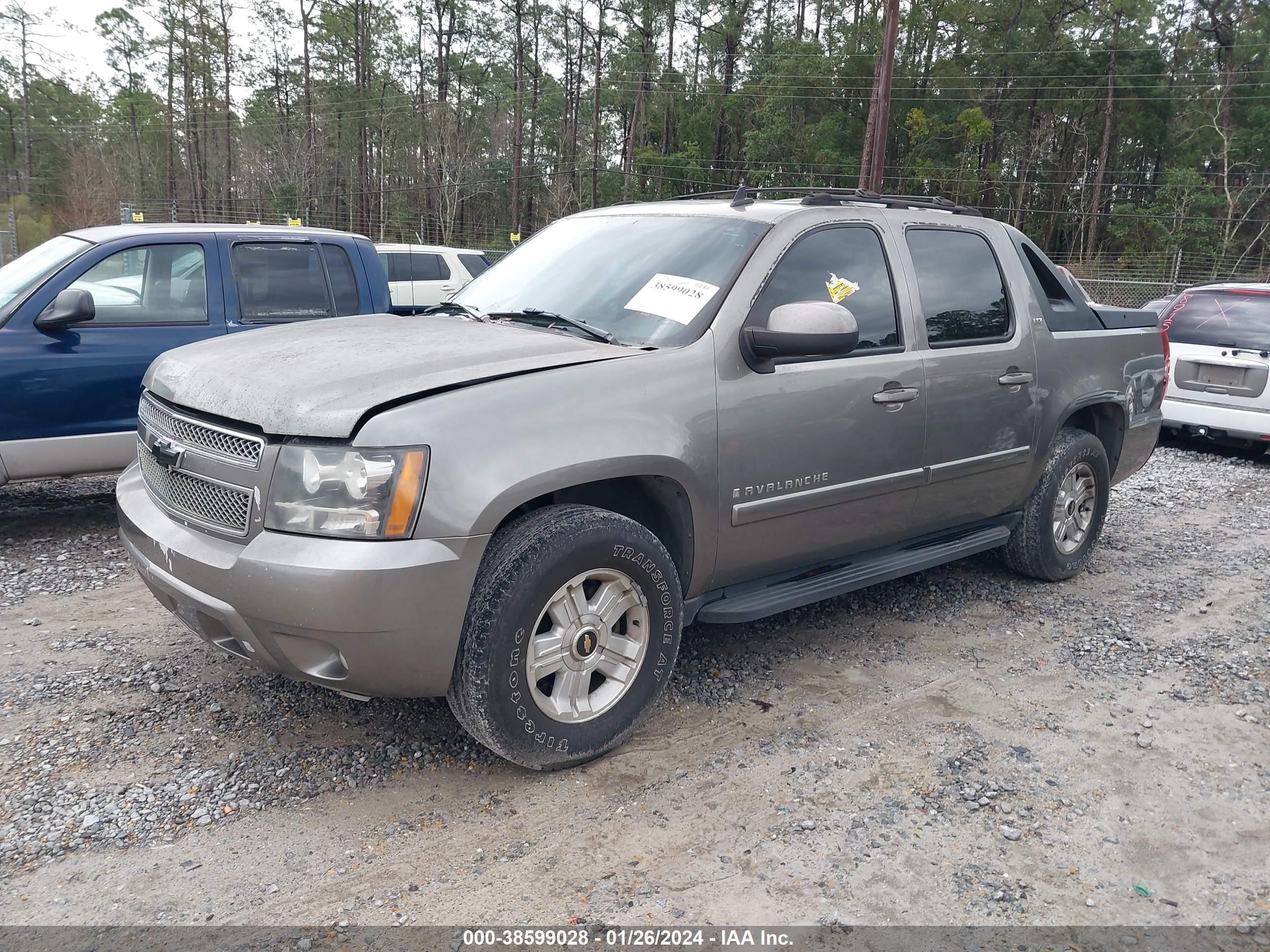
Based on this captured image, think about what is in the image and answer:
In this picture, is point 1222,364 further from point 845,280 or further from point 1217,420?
point 845,280

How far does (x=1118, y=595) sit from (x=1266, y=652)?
0.86 m

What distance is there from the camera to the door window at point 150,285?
5.79 m

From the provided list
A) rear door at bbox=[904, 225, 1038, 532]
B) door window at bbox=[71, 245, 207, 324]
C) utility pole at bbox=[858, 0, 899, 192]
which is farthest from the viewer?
utility pole at bbox=[858, 0, 899, 192]

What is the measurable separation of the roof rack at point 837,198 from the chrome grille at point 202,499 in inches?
89.1

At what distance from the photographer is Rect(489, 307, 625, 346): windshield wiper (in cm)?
352

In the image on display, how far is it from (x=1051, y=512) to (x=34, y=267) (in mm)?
6176

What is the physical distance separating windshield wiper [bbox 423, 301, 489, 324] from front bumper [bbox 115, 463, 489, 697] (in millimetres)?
1383

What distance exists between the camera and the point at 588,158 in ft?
162

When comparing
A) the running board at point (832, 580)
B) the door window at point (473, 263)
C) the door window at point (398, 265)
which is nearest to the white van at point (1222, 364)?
the running board at point (832, 580)

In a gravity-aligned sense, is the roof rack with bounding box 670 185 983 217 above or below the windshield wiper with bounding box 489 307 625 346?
above

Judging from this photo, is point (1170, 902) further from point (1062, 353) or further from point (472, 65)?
point (472, 65)

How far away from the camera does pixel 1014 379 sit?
4617 millimetres

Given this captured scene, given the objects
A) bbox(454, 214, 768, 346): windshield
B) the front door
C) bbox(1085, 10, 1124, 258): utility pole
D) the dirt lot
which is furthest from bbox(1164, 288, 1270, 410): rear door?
bbox(1085, 10, 1124, 258): utility pole

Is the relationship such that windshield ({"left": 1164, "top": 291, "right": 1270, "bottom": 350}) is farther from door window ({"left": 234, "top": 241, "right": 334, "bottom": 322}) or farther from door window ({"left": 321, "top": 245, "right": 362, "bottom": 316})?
door window ({"left": 234, "top": 241, "right": 334, "bottom": 322})
